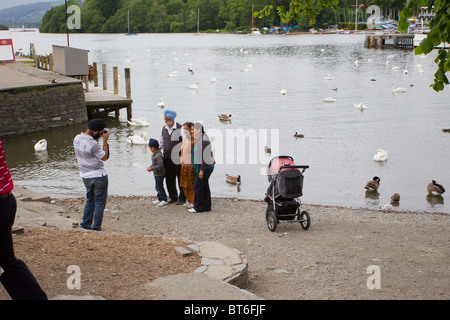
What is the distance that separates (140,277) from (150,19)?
591 ft

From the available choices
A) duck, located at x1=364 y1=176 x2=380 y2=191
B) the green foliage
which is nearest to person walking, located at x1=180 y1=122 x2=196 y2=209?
the green foliage

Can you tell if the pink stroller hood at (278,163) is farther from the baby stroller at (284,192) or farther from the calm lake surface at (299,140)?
the calm lake surface at (299,140)

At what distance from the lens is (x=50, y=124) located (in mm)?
23375

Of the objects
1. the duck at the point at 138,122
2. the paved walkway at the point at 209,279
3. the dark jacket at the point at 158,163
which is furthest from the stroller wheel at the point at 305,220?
the duck at the point at 138,122

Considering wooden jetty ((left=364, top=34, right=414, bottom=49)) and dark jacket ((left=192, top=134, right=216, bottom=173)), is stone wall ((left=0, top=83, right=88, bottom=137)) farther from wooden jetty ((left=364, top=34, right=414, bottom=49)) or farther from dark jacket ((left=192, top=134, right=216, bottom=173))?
wooden jetty ((left=364, top=34, right=414, bottom=49))

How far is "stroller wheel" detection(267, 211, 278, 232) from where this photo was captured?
348 inches

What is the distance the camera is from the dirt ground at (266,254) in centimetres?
583

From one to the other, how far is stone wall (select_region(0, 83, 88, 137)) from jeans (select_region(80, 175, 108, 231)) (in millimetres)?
14615

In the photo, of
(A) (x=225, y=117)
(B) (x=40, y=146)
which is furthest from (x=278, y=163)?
(A) (x=225, y=117)

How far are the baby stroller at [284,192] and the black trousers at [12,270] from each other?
4882mm

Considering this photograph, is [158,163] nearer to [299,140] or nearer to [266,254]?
[266,254]

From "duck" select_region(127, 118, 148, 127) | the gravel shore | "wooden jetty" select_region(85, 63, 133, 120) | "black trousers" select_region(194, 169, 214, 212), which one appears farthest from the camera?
"wooden jetty" select_region(85, 63, 133, 120)

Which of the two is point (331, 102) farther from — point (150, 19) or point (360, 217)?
point (150, 19)

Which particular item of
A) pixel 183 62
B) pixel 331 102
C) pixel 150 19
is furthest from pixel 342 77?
pixel 150 19
